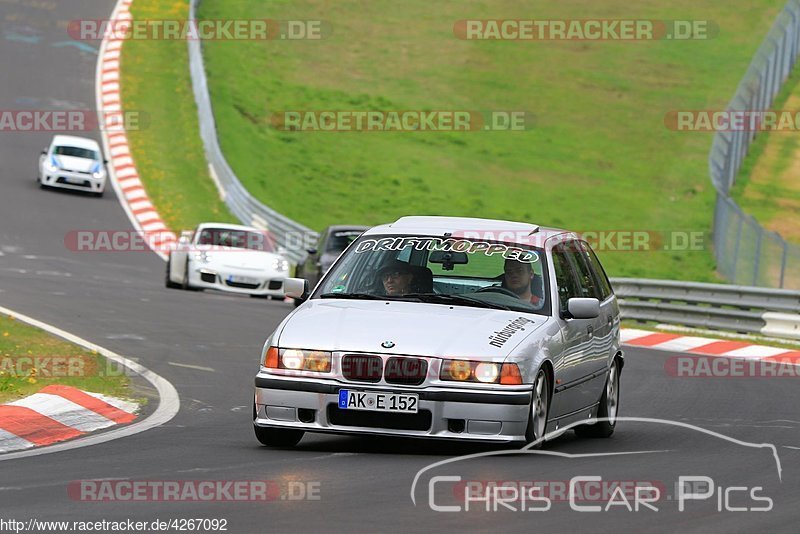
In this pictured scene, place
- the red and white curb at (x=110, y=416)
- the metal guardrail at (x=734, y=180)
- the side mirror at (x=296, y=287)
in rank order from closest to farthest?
the red and white curb at (x=110, y=416) < the side mirror at (x=296, y=287) < the metal guardrail at (x=734, y=180)

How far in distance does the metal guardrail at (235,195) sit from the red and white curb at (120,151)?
1.88 meters

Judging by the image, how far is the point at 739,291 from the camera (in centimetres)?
2277

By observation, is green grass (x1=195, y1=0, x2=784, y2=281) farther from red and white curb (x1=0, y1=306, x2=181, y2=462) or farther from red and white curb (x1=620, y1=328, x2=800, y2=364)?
red and white curb (x1=0, y1=306, x2=181, y2=462)

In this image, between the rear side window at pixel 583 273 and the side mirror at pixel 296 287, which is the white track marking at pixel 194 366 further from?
the rear side window at pixel 583 273

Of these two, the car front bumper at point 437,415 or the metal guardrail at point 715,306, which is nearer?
the car front bumper at point 437,415

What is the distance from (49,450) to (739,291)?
14793 mm

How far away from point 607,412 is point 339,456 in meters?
2.81

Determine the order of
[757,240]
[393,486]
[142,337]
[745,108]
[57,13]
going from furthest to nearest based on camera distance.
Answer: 1. [57,13]
2. [745,108]
3. [757,240]
4. [142,337]
5. [393,486]

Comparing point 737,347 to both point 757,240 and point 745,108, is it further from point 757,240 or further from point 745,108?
point 745,108

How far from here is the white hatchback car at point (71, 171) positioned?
36625mm

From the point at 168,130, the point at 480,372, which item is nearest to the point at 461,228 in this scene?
the point at 480,372

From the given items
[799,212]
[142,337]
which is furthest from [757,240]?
[799,212]

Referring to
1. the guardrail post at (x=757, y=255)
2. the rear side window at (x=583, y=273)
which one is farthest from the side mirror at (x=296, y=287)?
the guardrail post at (x=757, y=255)

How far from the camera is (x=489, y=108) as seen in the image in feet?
167
